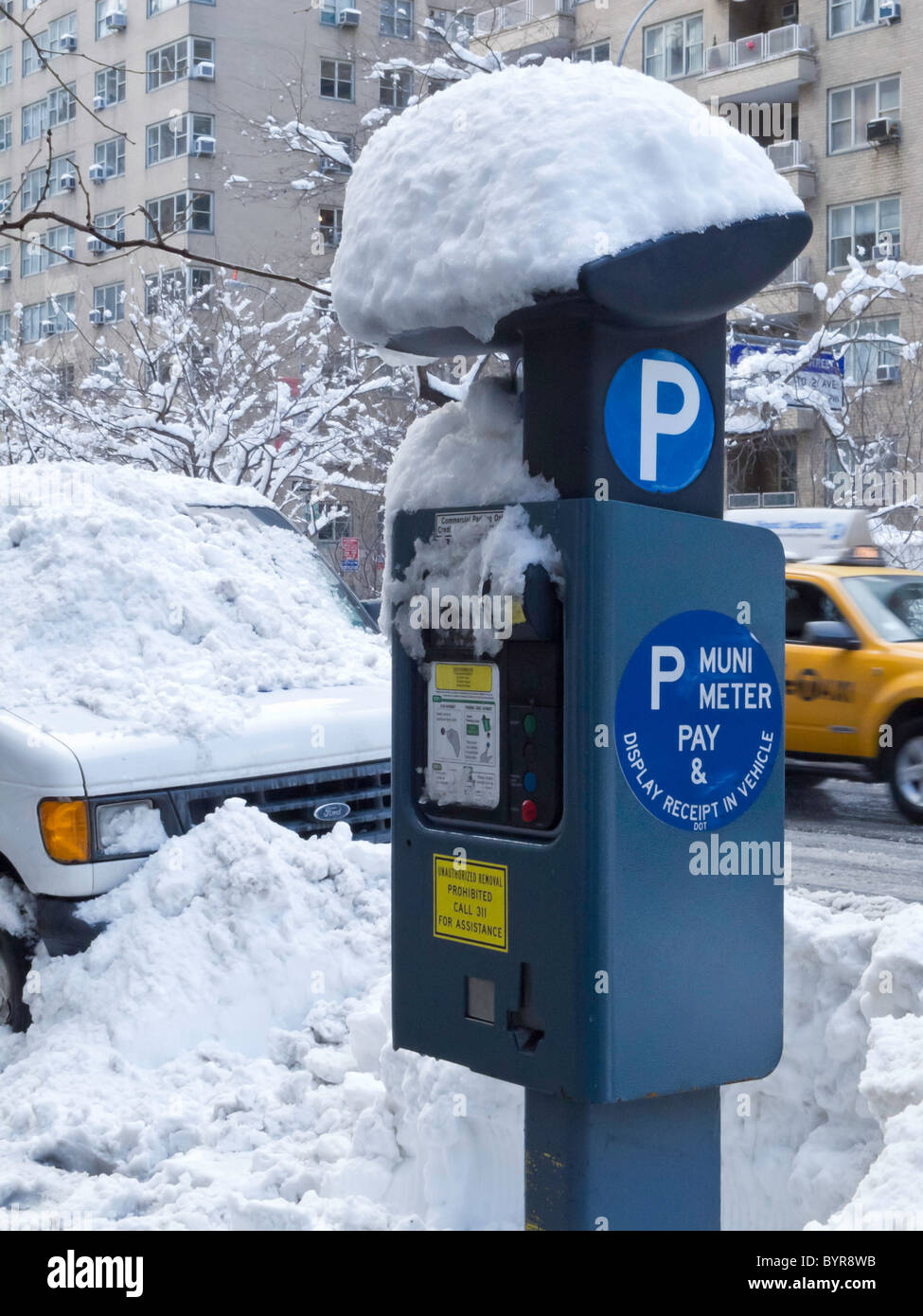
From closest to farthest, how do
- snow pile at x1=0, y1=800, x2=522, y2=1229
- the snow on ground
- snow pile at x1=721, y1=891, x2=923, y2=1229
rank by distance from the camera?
snow pile at x1=721, y1=891, x2=923, y2=1229 → the snow on ground → snow pile at x1=0, y1=800, x2=522, y2=1229

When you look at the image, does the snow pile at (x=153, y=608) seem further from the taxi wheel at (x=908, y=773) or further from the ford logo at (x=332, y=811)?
the taxi wheel at (x=908, y=773)

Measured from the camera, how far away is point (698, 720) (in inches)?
109

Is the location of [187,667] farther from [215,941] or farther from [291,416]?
[291,416]

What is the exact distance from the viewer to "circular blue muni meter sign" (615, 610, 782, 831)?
2.67m

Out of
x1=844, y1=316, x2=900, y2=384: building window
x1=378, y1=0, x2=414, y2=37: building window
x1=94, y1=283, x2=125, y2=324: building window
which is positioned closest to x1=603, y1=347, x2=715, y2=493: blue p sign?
x1=844, y1=316, x2=900, y2=384: building window

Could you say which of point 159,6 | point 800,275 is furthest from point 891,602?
point 159,6

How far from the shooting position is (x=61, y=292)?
45219mm

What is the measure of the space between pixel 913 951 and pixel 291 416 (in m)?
17.0

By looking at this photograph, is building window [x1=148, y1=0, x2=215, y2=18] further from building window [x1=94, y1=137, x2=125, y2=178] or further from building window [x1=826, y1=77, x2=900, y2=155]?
building window [x1=826, y1=77, x2=900, y2=155]

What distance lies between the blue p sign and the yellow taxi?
26.4ft

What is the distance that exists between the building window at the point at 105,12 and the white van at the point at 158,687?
136 ft

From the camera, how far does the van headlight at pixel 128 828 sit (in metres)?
5.04

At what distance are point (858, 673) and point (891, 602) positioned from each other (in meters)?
0.75

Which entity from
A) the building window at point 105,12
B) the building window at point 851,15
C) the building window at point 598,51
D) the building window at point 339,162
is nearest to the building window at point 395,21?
the building window at point 598,51
